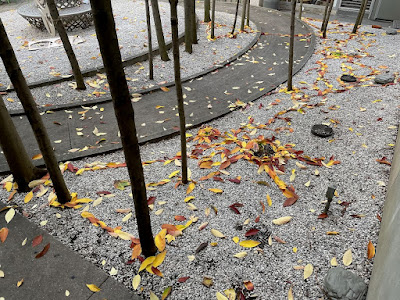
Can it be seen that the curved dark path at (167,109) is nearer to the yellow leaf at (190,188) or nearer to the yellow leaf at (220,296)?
the yellow leaf at (190,188)

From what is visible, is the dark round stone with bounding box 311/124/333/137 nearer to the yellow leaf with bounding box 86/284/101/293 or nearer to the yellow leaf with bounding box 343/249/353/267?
the yellow leaf with bounding box 343/249/353/267

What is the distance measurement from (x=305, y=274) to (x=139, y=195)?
1495mm

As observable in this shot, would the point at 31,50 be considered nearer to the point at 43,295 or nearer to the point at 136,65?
the point at 136,65

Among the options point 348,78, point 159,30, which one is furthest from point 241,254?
point 159,30

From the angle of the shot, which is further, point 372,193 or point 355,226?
point 372,193

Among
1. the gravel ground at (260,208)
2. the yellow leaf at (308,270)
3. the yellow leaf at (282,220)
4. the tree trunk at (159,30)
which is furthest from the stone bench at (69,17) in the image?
the yellow leaf at (308,270)

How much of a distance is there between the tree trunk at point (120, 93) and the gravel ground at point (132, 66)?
3.56 m

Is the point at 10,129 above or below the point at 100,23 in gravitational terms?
below

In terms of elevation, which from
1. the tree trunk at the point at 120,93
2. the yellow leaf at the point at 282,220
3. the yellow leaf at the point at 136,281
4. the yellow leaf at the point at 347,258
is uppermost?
the tree trunk at the point at 120,93

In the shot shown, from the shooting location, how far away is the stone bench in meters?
8.18

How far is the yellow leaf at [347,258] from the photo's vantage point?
2.34 m

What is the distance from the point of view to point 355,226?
2.67 metres

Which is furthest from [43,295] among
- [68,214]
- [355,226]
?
[355,226]

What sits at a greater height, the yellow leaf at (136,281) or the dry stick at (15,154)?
the dry stick at (15,154)
